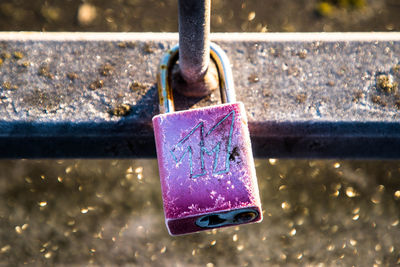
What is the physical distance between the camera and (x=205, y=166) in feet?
4.13

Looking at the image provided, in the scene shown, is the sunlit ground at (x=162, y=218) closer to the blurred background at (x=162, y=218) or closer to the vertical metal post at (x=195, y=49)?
the blurred background at (x=162, y=218)

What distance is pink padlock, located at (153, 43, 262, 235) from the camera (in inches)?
48.9

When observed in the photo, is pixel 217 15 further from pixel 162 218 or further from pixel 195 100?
pixel 162 218

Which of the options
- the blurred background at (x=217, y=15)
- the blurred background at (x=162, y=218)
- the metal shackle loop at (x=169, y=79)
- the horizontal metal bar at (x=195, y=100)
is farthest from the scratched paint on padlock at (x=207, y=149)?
the blurred background at (x=217, y=15)

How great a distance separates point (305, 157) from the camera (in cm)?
185

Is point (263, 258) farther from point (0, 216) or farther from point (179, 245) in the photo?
point (0, 216)

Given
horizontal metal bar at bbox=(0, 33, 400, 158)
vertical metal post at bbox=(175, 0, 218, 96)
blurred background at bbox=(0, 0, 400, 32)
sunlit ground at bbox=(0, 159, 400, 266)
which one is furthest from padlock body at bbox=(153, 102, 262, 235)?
blurred background at bbox=(0, 0, 400, 32)

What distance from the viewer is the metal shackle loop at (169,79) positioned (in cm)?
139

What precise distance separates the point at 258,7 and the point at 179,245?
1.55m

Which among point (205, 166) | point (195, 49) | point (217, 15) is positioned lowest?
point (205, 166)

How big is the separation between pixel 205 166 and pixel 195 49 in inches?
16.4

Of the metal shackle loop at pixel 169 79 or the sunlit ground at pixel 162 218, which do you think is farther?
the sunlit ground at pixel 162 218

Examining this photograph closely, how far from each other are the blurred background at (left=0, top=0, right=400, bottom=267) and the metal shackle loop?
70cm

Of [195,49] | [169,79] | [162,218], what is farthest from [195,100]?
[162,218]
